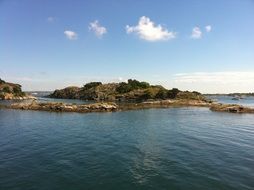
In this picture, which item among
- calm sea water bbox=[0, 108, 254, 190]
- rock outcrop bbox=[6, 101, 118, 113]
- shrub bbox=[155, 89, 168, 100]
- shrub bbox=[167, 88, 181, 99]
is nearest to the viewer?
calm sea water bbox=[0, 108, 254, 190]

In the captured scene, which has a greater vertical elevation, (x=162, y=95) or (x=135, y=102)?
(x=162, y=95)

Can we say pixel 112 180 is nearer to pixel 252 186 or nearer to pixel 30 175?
pixel 30 175

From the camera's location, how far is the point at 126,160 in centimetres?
3070

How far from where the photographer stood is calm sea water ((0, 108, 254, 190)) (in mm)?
23500

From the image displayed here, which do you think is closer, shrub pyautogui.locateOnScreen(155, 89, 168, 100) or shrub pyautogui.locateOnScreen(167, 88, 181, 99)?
shrub pyautogui.locateOnScreen(167, 88, 181, 99)

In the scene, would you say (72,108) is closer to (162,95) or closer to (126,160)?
(126,160)

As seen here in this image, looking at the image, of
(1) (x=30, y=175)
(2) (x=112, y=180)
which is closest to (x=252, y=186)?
(2) (x=112, y=180)

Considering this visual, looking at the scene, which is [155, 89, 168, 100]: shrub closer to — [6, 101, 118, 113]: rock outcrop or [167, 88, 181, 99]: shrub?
[167, 88, 181, 99]: shrub

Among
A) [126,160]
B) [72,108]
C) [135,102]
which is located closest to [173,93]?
[135,102]

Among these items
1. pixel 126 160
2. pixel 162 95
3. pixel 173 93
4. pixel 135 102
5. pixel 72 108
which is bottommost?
pixel 126 160

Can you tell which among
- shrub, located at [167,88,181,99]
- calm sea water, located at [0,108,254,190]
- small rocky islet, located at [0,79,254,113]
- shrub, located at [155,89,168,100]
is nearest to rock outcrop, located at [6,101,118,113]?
small rocky islet, located at [0,79,254,113]

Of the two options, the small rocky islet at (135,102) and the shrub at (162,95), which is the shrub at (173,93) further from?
the shrub at (162,95)

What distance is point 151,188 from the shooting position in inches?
879

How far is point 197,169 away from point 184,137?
1804cm
